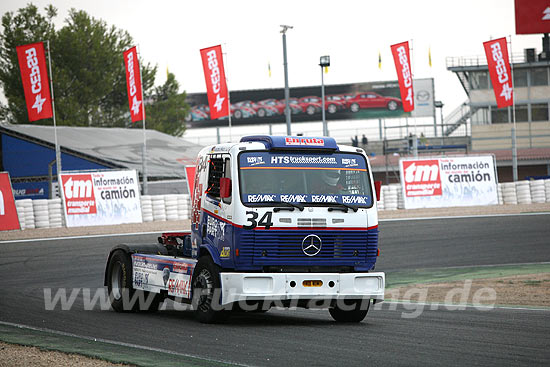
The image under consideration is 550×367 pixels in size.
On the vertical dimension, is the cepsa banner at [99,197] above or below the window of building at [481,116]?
below

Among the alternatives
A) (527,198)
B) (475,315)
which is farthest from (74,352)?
(527,198)

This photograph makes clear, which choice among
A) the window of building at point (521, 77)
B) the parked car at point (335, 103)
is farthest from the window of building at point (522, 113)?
the parked car at point (335, 103)

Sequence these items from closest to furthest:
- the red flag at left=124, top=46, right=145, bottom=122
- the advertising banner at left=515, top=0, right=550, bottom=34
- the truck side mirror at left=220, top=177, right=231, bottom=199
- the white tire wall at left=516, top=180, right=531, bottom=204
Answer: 1. the truck side mirror at left=220, top=177, right=231, bottom=199
2. the white tire wall at left=516, top=180, right=531, bottom=204
3. the red flag at left=124, top=46, right=145, bottom=122
4. the advertising banner at left=515, top=0, right=550, bottom=34

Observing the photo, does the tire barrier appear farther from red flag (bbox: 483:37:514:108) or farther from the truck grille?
the truck grille

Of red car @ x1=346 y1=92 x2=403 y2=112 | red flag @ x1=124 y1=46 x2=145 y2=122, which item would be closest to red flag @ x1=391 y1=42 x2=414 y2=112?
red flag @ x1=124 y1=46 x2=145 y2=122

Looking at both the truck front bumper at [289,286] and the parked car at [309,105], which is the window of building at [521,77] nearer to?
the parked car at [309,105]

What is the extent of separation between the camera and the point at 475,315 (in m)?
11.8

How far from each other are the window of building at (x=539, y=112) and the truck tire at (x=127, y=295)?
54250mm

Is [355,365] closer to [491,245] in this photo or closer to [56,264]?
[56,264]

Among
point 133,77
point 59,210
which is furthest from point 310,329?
point 133,77

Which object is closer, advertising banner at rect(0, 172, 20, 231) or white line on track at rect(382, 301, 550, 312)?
white line on track at rect(382, 301, 550, 312)

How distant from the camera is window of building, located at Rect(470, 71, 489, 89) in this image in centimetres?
6378

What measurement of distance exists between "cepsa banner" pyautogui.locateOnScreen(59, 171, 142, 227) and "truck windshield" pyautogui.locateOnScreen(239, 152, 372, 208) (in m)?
19.9

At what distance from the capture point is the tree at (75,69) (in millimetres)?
69375
